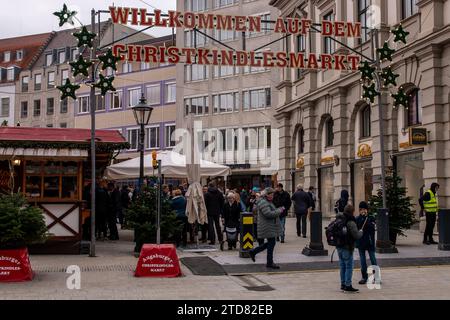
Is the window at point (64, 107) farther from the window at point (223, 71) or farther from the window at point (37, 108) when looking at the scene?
the window at point (223, 71)

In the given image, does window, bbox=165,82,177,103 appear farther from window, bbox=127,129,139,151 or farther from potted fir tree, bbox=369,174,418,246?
potted fir tree, bbox=369,174,418,246

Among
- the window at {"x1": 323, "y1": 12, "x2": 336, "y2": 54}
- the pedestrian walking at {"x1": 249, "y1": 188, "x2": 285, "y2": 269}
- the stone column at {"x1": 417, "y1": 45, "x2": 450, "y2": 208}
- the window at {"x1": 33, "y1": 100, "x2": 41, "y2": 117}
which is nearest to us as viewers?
the pedestrian walking at {"x1": 249, "y1": 188, "x2": 285, "y2": 269}

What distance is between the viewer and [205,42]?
162 ft

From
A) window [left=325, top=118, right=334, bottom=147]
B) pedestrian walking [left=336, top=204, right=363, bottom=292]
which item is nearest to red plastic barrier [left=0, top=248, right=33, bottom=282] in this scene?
pedestrian walking [left=336, top=204, right=363, bottom=292]

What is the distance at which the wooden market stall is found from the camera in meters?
15.2

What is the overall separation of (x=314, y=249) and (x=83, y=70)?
23.0ft

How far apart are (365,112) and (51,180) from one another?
1524cm

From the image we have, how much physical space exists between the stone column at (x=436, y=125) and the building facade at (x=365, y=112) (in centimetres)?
3

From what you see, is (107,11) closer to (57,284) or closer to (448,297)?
(57,284)

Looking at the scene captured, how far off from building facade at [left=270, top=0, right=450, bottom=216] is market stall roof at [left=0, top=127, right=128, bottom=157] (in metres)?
7.28

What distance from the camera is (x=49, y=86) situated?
67.1m

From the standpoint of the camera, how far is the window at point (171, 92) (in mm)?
53219

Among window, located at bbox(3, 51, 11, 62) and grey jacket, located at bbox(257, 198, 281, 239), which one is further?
window, located at bbox(3, 51, 11, 62)

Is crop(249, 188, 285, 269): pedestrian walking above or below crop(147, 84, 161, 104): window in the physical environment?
below
